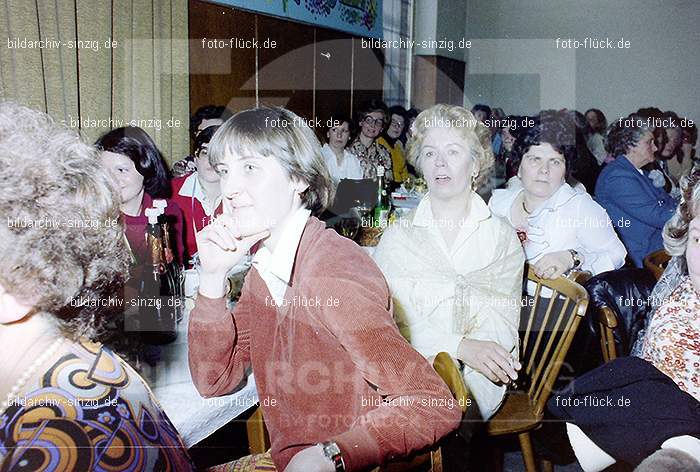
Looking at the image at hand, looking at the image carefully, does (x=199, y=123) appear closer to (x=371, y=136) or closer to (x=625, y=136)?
(x=371, y=136)

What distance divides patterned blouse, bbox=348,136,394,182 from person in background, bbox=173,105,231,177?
43.6 inches

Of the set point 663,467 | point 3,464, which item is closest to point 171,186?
point 3,464

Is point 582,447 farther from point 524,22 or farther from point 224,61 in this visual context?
point 524,22

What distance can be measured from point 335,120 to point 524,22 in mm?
2712

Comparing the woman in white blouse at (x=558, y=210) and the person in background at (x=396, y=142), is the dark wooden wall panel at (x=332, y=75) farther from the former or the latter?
the woman in white blouse at (x=558, y=210)

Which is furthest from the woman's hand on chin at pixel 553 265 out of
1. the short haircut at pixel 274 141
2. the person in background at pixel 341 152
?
the person in background at pixel 341 152

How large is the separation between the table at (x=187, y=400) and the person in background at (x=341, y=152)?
2.04 m

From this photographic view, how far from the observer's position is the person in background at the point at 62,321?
532mm

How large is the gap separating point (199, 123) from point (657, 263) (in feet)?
5.31

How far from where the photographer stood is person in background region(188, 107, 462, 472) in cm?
74

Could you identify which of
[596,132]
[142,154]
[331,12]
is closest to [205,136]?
[142,154]

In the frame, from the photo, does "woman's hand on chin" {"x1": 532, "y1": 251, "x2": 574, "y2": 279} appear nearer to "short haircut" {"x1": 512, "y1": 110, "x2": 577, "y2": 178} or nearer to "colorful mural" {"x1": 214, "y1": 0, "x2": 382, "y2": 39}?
"short haircut" {"x1": 512, "y1": 110, "x2": 577, "y2": 178}

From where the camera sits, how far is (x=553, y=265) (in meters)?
1.53

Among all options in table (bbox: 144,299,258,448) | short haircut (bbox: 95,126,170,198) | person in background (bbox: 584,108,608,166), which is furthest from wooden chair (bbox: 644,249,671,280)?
person in background (bbox: 584,108,608,166)
